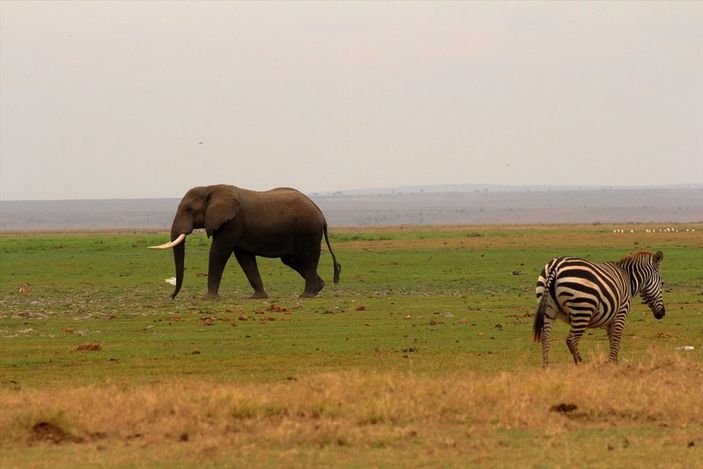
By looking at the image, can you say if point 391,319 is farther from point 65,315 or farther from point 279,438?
point 279,438

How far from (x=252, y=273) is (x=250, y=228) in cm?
115

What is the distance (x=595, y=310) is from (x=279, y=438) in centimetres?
670

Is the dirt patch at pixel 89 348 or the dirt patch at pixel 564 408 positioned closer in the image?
the dirt patch at pixel 564 408

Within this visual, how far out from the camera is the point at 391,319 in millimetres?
26641

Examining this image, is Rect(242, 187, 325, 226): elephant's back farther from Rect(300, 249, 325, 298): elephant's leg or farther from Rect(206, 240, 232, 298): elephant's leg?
Rect(206, 240, 232, 298): elephant's leg

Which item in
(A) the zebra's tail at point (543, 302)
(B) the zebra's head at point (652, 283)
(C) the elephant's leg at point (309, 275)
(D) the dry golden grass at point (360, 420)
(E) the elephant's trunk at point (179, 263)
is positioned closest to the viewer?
(D) the dry golden grass at point (360, 420)

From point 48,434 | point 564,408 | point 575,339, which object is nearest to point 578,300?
point 575,339

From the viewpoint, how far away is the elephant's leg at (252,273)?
33.1m

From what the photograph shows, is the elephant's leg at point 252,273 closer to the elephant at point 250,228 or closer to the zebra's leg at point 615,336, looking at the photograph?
the elephant at point 250,228

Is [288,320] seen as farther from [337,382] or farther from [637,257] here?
[337,382]

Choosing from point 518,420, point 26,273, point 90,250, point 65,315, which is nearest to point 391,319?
point 65,315

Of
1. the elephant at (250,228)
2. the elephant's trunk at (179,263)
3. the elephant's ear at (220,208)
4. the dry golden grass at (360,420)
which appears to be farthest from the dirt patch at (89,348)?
the elephant's ear at (220,208)

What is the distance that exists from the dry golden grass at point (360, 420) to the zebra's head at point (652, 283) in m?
3.73

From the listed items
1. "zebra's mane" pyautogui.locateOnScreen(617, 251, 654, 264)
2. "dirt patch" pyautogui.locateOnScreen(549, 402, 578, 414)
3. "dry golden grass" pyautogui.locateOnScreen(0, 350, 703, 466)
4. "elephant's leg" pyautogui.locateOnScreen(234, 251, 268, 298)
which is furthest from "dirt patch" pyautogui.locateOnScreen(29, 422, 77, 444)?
"elephant's leg" pyautogui.locateOnScreen(234, 251, 268, 298)
